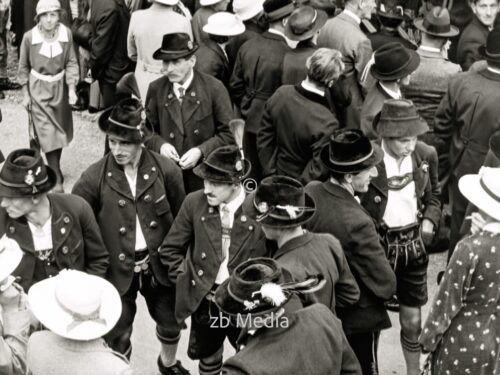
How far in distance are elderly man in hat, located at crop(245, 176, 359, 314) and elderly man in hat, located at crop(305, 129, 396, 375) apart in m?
0.24

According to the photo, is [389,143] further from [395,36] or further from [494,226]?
[395,36]

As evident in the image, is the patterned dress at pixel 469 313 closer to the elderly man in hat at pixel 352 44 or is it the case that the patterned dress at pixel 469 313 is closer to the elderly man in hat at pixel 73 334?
the elderly man in hat at pixel 73 334

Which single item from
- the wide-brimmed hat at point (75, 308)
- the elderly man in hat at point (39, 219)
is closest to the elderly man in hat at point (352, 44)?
the elderly man in hat at point (39, 219)

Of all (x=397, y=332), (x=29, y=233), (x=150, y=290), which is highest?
(x=29, y=233)

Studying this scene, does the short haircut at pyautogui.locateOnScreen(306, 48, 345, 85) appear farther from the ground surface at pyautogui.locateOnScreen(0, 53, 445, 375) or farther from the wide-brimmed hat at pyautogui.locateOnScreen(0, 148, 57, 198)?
the wide-brimmed hat at pyautogui.locateOnScreen(0, 148, 57, 198)

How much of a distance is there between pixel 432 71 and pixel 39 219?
3826 millimetres

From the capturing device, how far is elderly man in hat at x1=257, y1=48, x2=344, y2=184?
6.63 m

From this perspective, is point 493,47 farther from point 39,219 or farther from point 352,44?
point 39,219

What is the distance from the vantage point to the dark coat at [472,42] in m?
8.39

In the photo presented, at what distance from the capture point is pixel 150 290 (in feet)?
20.4

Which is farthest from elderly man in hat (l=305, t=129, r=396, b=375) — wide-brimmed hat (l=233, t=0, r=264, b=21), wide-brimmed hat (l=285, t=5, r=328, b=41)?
wide-brimmed hat (l=233, t=0, r=264, b=21)

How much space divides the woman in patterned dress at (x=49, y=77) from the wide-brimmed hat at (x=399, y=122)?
12.8ft

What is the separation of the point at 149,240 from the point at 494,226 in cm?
230

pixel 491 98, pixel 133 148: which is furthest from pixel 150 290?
pixel 491 98
